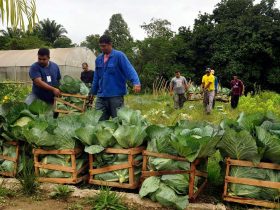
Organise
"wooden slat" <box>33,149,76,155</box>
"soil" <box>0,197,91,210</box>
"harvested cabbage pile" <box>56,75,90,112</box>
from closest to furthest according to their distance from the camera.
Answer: "soil" <box>0,197,91,210</box>
"wooden slat" <box>33,149,76,155</box>
"harvested cabbage pile" <box>56,75,90,112</box>

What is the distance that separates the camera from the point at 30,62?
84.6 feet

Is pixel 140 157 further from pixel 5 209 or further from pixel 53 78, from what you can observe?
pixel 53 78

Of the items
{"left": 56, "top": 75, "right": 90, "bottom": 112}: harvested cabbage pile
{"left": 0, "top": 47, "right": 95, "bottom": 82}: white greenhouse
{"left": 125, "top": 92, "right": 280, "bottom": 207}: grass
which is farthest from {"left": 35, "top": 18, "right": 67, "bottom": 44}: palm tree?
{"left": 56, "top": 75, "right": 90, "bottom": 112}: harvested cabbage pile

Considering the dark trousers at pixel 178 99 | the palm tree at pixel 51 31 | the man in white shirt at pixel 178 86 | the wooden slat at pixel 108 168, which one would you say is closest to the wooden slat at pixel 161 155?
the wooden slat at pixel 108 168

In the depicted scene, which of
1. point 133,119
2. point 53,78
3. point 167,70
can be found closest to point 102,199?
point 133,119

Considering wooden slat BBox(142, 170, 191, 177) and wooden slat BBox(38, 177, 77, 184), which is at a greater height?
wooden slat BBox(142, 170, 191, 177)

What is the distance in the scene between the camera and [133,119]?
4.29 metres

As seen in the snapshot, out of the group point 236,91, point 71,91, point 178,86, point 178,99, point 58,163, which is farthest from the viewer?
point 236,91

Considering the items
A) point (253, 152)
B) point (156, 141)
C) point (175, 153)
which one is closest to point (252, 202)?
point (253, 152)

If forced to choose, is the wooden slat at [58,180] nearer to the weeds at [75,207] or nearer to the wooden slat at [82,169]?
the wooden slat at [82,169]

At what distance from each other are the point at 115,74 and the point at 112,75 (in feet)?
0.15

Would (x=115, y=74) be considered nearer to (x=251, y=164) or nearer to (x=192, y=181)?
(x=192, y=181)

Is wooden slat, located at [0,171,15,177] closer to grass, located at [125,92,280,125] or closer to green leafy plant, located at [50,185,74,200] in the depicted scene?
green leafy plant, located at [50,185,74,200]

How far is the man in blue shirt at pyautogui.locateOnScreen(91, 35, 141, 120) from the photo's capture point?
5.37m
